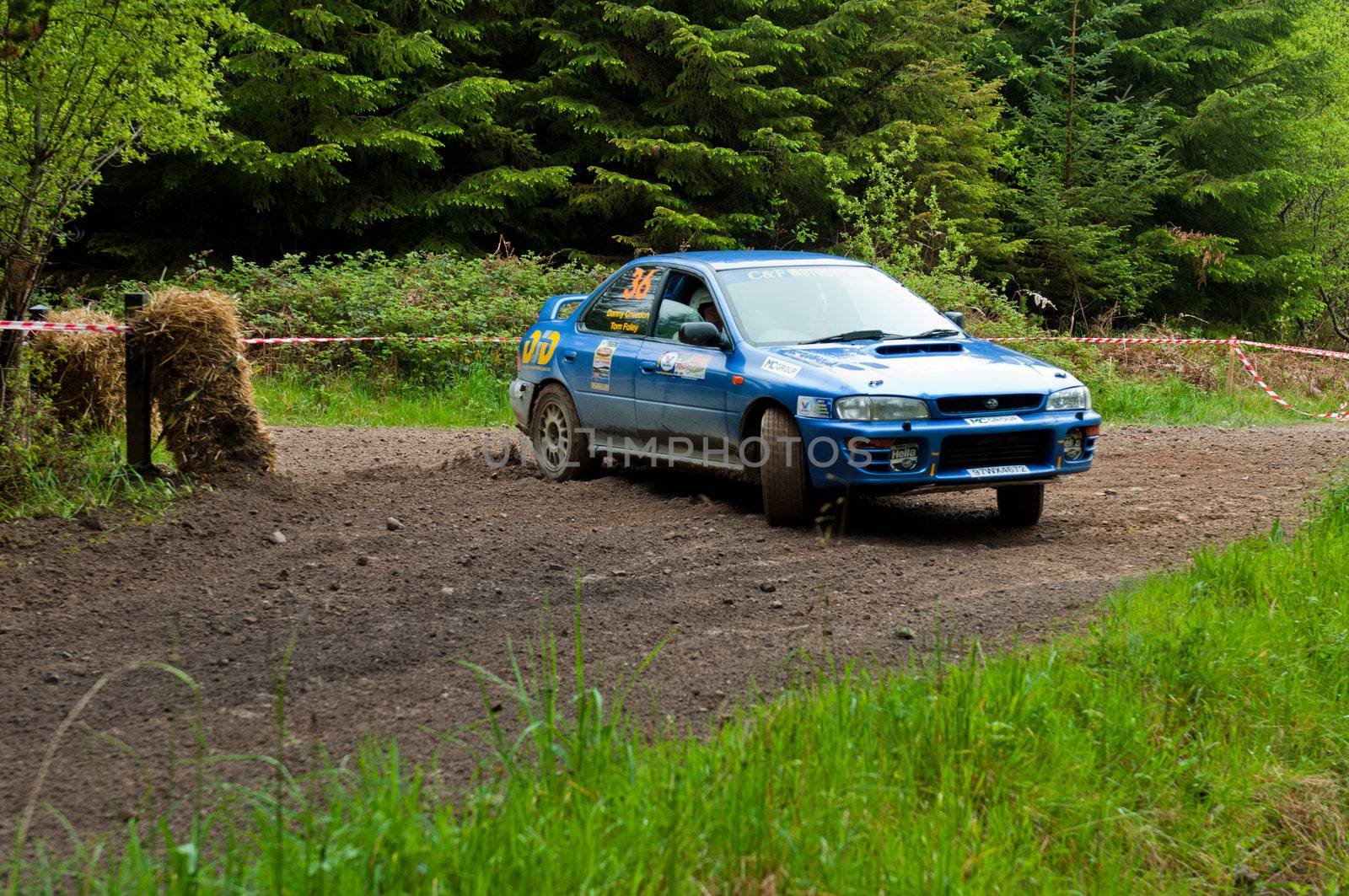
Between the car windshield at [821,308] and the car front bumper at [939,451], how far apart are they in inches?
41.4

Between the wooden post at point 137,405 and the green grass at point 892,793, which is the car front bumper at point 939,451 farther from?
the wooden post at point 137,405

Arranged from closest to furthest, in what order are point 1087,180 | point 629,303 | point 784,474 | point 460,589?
point 460,589 → point 784,474 → point 629,303 → point 1087,180

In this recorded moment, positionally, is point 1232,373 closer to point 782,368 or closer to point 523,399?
point 523,399

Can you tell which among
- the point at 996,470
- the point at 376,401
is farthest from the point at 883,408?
the point at 376,401

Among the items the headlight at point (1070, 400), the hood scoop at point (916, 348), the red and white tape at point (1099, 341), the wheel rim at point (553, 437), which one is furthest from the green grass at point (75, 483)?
the red and white tape at point (1099, 341)

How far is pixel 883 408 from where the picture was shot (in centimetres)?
733

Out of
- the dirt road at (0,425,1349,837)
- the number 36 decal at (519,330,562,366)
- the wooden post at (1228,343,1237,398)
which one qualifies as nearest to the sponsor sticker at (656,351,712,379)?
the dirt road at (0,425,1349,837)

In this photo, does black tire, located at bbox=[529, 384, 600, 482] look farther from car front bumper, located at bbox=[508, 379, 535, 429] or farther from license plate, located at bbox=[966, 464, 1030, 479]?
license plate, located at bbox=[966, 464, 1030, 479]

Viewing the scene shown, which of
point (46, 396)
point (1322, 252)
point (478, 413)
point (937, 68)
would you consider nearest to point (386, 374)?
point (478, 413)

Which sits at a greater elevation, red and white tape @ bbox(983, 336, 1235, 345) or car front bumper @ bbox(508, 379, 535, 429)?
red and white tape @ bbox(983, 336, 1235, 345)

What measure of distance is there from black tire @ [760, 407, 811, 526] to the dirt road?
19 centimetres

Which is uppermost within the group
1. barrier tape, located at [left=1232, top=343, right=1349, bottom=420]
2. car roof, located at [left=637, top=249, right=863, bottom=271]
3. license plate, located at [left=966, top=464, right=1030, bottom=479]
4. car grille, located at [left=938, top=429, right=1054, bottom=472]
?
car roof, located at [left=637, top=249, right=863, bottom=271]

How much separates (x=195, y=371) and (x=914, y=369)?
4.22m

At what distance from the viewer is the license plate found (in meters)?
7.46
